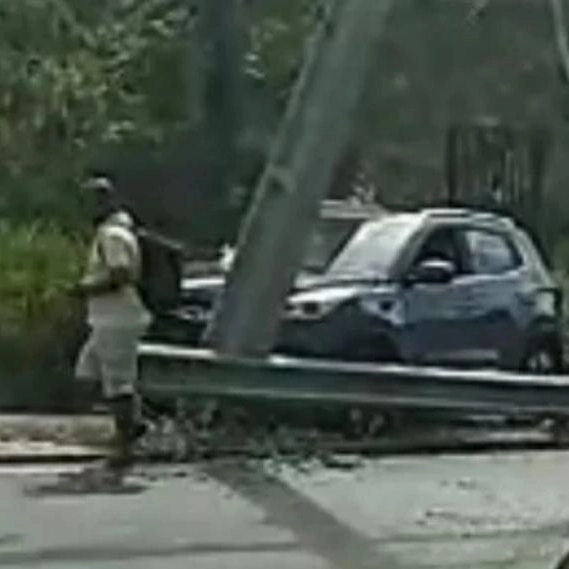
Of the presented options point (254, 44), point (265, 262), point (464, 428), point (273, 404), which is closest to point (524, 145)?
point (254, 44)

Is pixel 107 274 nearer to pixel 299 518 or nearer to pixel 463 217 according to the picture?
pixel 299 518

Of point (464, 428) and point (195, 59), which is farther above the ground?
point (195, 59)

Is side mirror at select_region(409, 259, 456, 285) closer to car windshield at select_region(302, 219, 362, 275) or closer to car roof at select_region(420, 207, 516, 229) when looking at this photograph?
car roof at select_region(420, 207, 516, 229)

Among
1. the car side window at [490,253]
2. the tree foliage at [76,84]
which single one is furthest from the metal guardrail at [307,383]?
the tree foliage at [76,84]

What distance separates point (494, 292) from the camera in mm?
16797

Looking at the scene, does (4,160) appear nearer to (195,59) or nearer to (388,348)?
(195,59)

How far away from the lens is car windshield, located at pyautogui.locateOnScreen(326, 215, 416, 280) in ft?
52.9

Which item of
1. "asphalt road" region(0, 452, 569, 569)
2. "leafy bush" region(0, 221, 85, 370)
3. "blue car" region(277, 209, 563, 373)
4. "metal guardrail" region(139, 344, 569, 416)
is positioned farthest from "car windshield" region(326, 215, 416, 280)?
"metal guardrail" region(139, 344, 569, 416)

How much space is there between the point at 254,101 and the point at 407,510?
1211 cm

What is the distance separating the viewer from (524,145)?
29.6 metres

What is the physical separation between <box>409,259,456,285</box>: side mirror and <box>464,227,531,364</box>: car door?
16.4 inches

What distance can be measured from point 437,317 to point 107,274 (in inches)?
142

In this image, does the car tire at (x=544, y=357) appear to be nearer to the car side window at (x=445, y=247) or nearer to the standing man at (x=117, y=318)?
the car side window at (x=445, y=247)

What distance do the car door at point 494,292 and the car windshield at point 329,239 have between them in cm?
116
